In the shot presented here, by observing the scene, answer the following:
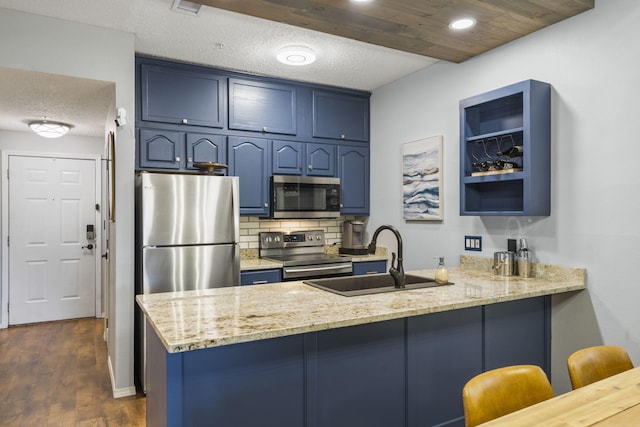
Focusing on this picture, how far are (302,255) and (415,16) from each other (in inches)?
98.0

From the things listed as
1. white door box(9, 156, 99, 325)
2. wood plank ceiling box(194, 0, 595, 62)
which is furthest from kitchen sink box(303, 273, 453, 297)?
white door box(9, 156, 99, 325)

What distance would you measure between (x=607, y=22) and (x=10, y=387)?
4.75 metres

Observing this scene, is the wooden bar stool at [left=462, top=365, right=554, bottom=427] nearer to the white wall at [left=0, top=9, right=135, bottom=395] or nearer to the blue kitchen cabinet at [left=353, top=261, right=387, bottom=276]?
the white wall at [left=0, top=9, right=135, bottom=395]

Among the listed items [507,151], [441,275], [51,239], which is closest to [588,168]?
[507,151]

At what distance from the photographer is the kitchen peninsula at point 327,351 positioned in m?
1.61

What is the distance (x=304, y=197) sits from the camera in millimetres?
4074

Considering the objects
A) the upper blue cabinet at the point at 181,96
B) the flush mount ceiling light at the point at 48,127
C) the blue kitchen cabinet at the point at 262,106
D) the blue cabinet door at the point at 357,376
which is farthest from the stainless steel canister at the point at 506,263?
the flush mount ceiling light at the point at 48,127

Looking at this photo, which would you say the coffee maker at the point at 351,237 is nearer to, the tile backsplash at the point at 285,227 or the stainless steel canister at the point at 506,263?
the tile backsplash at the point at 285,227

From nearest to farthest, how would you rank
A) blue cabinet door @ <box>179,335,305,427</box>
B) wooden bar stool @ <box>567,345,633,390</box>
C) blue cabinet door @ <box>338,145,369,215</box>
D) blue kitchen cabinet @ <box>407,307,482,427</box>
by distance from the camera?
wooden bar stool @ <box>567,345,633,390</box> < blue cabinet door @ <box>179,335,305,427</box> < blue kitchen cabinet @ <box>407,307,482,427</box> < blue cabinet door @ <box>338,145,369,215</box>

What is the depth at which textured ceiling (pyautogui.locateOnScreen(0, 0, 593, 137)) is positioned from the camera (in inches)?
104

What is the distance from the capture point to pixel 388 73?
3.91 meters

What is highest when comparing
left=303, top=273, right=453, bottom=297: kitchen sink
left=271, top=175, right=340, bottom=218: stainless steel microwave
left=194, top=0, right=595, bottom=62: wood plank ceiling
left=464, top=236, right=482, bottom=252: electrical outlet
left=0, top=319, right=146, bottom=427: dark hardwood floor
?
left=194, top=0, right=595, bottom=62: wood plank ceiling

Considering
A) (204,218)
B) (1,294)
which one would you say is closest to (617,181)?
(204,218)

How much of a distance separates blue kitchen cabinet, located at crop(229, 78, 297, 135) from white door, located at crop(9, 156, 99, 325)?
2834 millimetres
